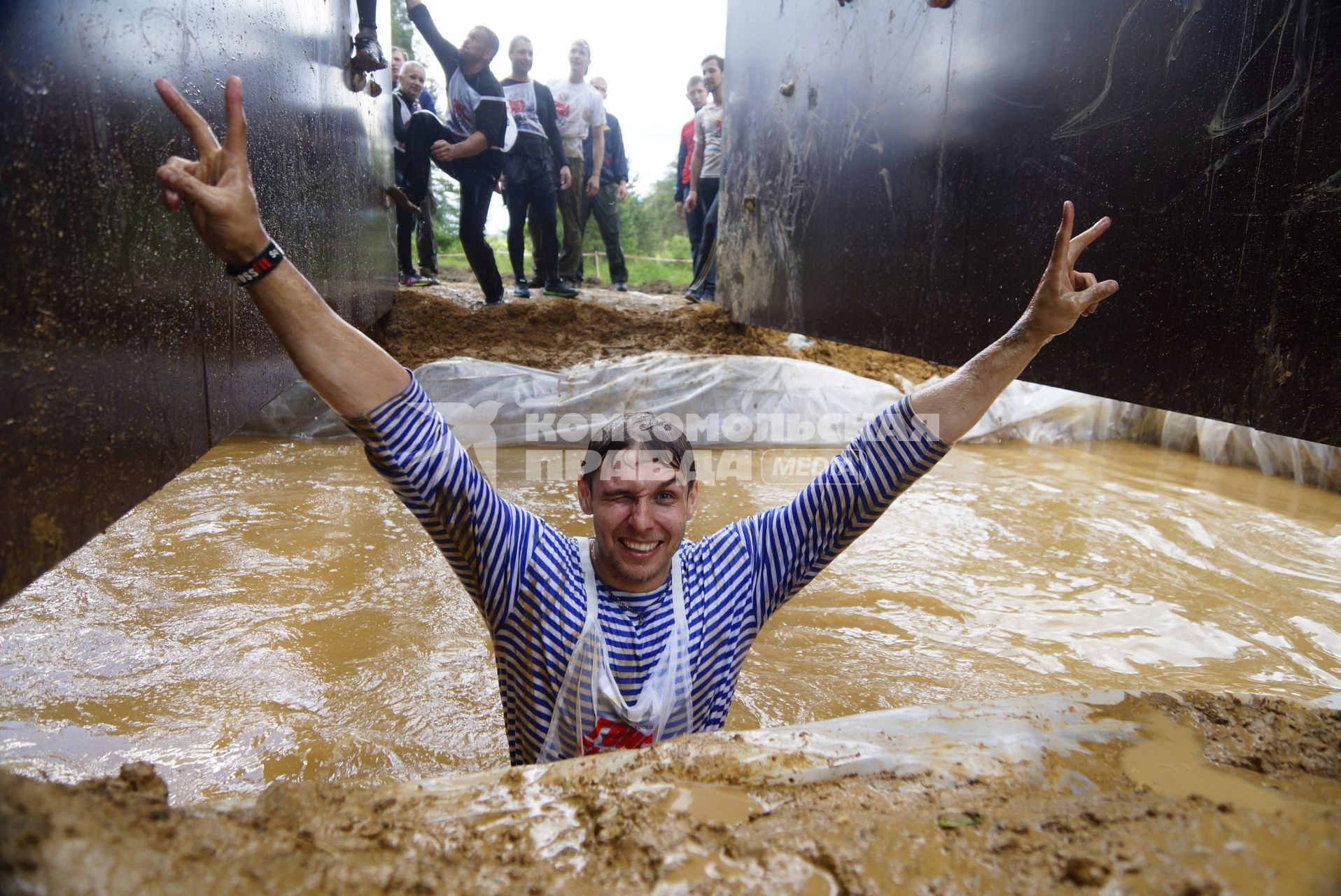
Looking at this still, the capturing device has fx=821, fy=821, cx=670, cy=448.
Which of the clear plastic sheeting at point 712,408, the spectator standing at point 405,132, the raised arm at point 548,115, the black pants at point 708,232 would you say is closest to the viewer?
the clear plastic sheeting at point 712,408

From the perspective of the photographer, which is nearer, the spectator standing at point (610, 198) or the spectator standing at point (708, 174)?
the spectator standing at point (708, 174)

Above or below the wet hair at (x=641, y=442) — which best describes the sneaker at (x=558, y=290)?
above

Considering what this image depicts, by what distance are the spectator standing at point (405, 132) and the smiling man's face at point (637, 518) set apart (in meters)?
5.56

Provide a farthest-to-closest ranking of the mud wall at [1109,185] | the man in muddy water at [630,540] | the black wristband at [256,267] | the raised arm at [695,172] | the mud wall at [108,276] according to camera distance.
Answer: the raised arm at [695,172] < the mud wall at [1109,185] < the man in muddy water at [630,540] < the black wristband at [256,267] < the mud wall at [108,276]

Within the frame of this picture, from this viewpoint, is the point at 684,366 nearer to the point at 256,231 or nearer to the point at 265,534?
the point at 265,534

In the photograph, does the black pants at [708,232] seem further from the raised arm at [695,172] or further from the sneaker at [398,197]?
the sneaker at [398,197]

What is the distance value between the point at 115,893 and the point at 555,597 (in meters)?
0.99

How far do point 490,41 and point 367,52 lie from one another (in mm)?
2279

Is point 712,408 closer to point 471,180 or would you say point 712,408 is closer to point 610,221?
point 471,180

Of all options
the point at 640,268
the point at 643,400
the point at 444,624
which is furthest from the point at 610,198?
the point at 444,624

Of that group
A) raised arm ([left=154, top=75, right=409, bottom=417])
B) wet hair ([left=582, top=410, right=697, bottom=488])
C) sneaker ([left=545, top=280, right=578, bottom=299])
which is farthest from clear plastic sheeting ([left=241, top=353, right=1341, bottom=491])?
raised arm ([left=154, top=75, right=409, bottom=417])

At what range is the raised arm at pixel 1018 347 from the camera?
5.83 feet

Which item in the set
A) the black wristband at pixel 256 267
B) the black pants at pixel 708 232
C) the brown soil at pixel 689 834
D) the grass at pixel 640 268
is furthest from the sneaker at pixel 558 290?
the grass at pixel 640 268

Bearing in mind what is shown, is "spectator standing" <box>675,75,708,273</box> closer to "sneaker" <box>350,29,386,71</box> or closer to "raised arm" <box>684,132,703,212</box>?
"raised arm" <box>684,132,703,212</box>
